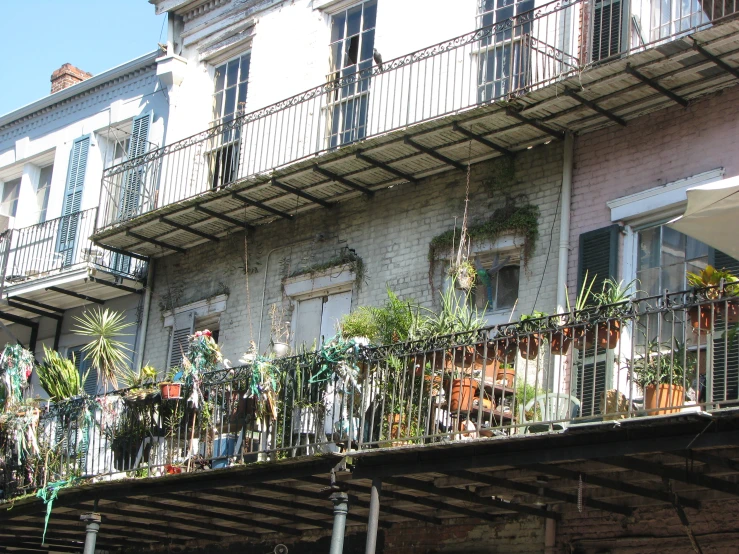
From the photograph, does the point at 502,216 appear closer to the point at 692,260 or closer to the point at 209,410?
the point at 692,260

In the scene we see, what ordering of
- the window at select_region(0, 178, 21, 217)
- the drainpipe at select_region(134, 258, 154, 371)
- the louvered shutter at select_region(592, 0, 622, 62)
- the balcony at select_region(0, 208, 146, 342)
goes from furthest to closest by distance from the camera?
the window at select_region(0, 178, 21, 217) < the balcony at select_region(0, 208, 146, 342) < the drainpipe at select_region(134, 258, 154, 371) < the louvered shutter at select_region(592, 0, 622, 62)

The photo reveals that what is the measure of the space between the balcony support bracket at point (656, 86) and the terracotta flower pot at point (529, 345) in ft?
10.1

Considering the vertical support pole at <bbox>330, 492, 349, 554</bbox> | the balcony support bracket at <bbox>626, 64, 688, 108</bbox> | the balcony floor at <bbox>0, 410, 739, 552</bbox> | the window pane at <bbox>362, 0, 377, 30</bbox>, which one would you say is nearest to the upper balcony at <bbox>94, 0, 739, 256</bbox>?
the balcony support bracket at <bbox>626, 64, 688, 108</bbox>

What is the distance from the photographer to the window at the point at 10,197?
831 inches

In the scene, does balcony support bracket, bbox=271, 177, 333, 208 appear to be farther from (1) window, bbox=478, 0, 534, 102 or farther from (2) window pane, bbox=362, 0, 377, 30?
(1) window, bbox=478, 0, 534, 102

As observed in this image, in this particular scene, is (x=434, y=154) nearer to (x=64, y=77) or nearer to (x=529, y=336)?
(x=529, y=336)

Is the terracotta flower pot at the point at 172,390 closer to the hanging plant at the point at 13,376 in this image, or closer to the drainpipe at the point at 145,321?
the hanging plant at the point at 13,376

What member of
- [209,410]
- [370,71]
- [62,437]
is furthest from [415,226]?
[62,437]

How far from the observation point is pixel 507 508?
11.2 meters

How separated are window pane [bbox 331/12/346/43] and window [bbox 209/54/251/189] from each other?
1.53 m

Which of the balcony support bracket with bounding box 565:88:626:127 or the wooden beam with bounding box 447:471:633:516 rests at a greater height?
the balcony support bracket with bounding box 565:88:626:127

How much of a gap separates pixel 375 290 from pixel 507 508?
409cm

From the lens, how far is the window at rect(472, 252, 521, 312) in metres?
13.3

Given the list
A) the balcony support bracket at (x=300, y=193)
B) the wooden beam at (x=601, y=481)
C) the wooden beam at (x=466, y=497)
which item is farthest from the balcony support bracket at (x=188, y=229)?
the wooden beam at (x=601, y=481)
